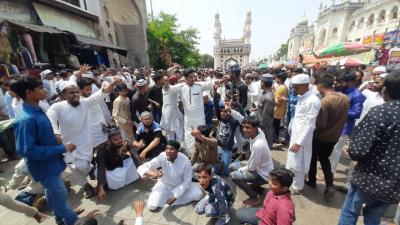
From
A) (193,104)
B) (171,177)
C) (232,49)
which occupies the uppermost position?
(232,49)

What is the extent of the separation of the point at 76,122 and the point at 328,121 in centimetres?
368

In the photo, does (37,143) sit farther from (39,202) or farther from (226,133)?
(226,133)

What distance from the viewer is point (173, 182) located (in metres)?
3.27

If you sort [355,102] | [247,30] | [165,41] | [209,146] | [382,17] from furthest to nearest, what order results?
1. [247,30]
2. [382,17]
3. [165,41]
4. [209,146]
5. [355,102]

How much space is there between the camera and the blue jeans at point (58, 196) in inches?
93.0

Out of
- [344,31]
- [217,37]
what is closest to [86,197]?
[344,31]

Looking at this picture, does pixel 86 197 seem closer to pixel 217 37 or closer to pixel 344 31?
pixel 344 31

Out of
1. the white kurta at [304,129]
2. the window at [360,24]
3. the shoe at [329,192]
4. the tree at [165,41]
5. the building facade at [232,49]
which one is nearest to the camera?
the white kurta at [304,129]

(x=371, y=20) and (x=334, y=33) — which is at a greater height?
(x=371, y=20)

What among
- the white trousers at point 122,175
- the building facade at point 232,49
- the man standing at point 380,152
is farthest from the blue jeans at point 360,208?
the building facade at point 232,49

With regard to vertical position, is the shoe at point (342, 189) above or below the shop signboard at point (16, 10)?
below

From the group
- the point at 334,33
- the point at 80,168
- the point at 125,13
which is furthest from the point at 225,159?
the point at 334,33

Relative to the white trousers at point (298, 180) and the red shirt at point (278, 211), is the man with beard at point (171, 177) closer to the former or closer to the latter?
the red shirt at point (278, 211)

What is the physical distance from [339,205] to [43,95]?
4133 millimetres
